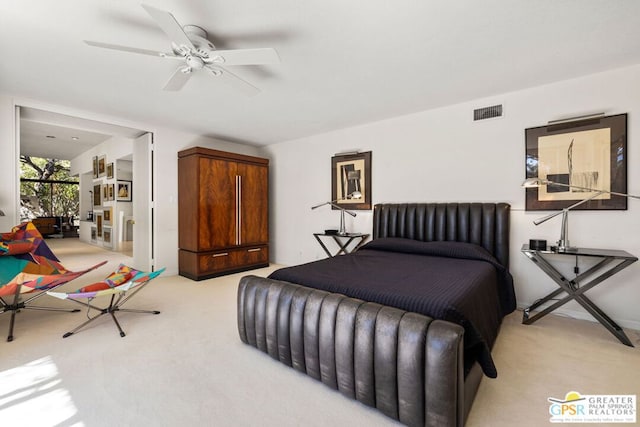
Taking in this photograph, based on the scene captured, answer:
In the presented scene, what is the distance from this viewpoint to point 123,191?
720 cm

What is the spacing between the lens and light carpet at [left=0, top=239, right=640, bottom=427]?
1.53 metres

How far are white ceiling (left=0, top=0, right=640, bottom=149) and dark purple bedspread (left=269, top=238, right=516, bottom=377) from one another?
1776 millimetres

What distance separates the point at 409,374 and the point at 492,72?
9.14 ft

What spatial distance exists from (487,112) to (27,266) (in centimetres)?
522

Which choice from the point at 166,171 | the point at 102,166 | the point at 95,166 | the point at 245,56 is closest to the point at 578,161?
the point at 245,56

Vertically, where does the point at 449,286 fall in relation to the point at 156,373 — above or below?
above

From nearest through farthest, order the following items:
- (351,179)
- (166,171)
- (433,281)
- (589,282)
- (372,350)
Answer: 1. (372,350)
2. (433,281)
3. (589,282)
4. (351,179)
5. (166,171)

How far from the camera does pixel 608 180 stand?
2666 millimetres

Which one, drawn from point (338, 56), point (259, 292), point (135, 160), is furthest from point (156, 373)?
point (135, 160)

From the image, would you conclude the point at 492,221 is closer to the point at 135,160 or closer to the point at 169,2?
the point at 169,2

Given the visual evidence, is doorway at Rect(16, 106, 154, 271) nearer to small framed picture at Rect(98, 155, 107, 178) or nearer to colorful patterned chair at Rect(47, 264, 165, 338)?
small framed picture at Rect(98, 155, 107, 178)

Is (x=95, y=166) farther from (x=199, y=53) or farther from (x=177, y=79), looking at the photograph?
(x=199, y=53)

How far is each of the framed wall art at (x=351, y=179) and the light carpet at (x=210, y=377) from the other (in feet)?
7.95

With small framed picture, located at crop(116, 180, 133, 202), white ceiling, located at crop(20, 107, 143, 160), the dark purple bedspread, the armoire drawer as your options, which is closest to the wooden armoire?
the armoire drawer
